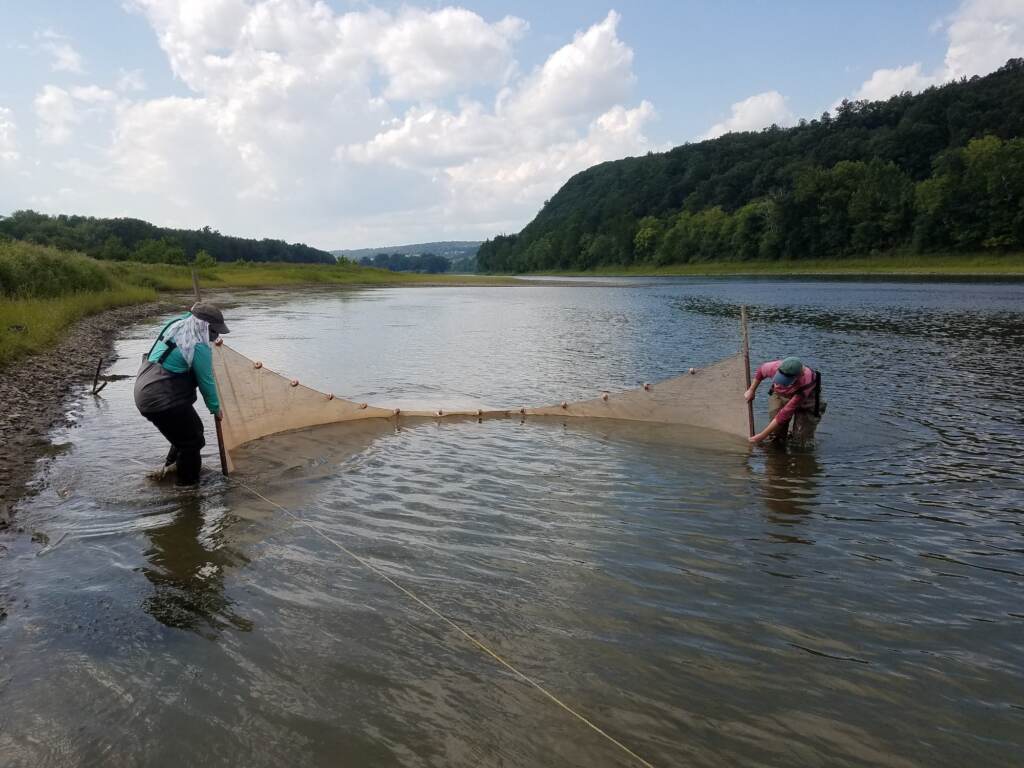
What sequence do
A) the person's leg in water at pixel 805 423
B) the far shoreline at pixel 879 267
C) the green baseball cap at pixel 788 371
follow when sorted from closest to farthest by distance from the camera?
the green baseball cap at pixel 788 371 → the person's leg in water at pixel 805 423 → the far shoreline at pixel 879 267

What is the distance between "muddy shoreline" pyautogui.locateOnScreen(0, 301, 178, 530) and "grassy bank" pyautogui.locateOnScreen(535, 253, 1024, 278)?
71.7 m

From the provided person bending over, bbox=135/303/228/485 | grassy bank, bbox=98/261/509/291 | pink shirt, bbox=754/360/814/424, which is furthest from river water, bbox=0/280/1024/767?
grassy bank, bbox=98/261/509/291

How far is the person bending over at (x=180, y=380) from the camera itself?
742 centimetres

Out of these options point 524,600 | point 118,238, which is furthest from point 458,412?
point 118,238

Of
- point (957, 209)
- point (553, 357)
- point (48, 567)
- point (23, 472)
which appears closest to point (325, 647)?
point (48, 567)

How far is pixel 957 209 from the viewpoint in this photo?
244 ft

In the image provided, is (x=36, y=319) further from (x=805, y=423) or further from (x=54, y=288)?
(x=805, y=423)

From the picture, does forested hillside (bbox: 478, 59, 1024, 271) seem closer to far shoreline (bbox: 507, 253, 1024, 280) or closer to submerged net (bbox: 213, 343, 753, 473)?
far shoreline (bbox: 507, 253, 1024, 280)

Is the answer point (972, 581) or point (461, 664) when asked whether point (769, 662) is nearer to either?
point (461, 664)

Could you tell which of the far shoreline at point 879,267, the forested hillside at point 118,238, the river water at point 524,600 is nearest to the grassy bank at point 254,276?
the forested hillside at point 118,238

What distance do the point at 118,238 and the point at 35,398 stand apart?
10935 centimetres

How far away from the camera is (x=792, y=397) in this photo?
33.1ft

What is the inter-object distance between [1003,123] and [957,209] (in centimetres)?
4963

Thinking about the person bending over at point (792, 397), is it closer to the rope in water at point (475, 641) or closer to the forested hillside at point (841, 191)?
the rope in water at point (475, 641)
